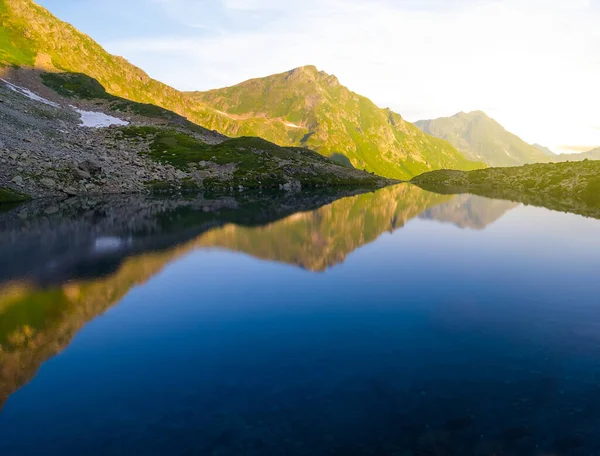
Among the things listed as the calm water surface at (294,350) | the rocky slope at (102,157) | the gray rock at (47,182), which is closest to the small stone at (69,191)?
the rocky slope at (102,157)

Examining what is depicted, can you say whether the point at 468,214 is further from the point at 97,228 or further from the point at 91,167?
the point at 91,167

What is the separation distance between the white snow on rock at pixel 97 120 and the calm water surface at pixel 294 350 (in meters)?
140

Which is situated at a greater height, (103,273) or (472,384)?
(472,384)

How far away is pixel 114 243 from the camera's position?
2202 inches

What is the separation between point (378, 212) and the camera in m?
103

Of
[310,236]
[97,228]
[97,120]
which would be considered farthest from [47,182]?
[97,120]

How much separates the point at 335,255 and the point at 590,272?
2941 centimetres

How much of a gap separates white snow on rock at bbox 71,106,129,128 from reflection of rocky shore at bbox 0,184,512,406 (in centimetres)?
8447

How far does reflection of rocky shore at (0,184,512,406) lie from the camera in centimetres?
2884

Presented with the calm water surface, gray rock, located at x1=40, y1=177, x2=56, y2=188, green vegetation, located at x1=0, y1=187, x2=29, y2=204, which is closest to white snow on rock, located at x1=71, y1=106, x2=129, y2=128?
gray rock, located at x1=40, y1=177, x2=56, y2=188

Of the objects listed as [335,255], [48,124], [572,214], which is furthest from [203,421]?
[48,124]

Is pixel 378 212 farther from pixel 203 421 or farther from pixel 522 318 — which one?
pixel 203 421

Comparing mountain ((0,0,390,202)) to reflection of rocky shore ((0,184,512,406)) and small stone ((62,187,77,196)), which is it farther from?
reflection of rocky shore ((0,184,512,406))

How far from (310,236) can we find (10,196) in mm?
75431
